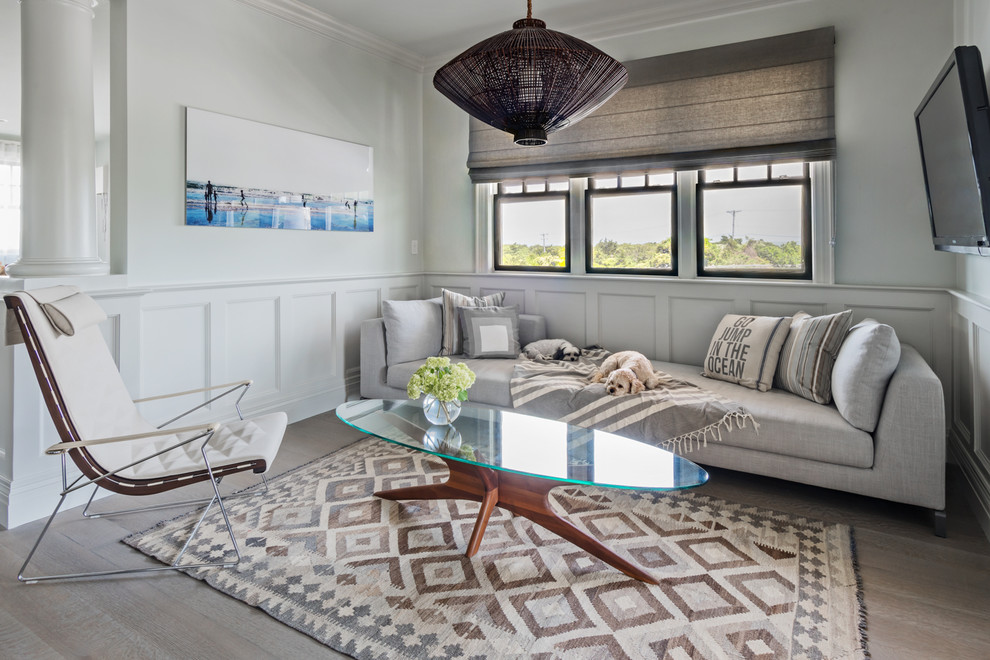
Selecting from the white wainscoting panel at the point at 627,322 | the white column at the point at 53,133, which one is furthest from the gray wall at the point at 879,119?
the white column at the point at 53,133

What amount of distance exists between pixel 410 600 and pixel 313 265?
8.93ft

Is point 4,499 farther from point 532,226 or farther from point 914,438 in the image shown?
point 914,438

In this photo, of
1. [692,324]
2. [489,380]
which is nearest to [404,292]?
[489,380]

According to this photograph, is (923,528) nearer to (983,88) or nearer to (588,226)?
(983,88)

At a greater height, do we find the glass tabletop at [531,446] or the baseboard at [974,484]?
the glass tabletop at [531,446]

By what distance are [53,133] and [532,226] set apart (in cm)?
303

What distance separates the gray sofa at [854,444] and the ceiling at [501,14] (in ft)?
7.93

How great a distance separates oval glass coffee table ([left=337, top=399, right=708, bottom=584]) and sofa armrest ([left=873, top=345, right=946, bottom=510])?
3.40 ft

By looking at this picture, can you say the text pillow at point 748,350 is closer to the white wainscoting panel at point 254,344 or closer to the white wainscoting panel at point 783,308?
the white wainscoting panel at point 783,308

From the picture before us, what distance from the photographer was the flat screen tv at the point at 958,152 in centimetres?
204

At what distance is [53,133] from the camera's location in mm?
2709

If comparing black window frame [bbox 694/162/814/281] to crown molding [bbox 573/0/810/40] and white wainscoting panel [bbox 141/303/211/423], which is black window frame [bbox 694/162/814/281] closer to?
crown molding [bbox 573/0/810/40]

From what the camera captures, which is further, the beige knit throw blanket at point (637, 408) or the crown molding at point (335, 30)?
the crown molding at point (335, 30)

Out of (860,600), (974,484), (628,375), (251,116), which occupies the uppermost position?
(251,116)
